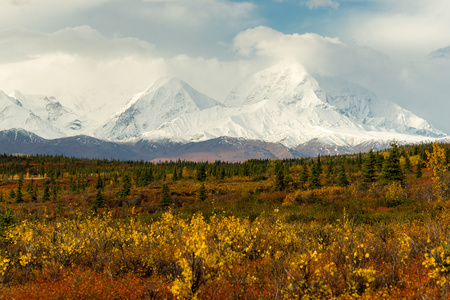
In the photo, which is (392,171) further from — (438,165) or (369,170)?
(438,165)

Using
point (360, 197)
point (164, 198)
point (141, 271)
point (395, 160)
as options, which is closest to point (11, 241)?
point (141, 271)

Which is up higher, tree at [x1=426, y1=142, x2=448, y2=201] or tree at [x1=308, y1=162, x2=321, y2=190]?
tree at [x1=426, y1=142, x2=448, y2=201]

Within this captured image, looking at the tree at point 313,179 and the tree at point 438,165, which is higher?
the tree at point 438,165

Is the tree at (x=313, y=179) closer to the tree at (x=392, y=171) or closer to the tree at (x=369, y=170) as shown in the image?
the tree at (x=369, y=170)

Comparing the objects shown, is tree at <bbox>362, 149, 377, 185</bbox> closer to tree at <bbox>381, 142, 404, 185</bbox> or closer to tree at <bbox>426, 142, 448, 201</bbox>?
tree at <bbox>381, 142, 404, 185</bbox>

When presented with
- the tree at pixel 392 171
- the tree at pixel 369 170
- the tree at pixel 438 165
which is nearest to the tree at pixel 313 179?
the tree at pixel 369 170

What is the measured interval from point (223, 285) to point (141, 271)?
531cm

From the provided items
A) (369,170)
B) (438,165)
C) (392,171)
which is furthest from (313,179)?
(438,165)

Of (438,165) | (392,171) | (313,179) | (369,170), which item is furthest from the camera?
(313,179)

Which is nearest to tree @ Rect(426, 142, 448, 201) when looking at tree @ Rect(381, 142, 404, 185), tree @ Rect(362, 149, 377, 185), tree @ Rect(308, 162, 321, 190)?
tree @ Rect(381, 142, 404, 185)

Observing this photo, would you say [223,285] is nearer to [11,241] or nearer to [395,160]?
[11,241]

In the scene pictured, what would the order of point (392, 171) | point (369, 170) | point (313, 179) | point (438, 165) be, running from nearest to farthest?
point (438, 165) → point (392, 171) → point (369, 170) → point (313, 179)

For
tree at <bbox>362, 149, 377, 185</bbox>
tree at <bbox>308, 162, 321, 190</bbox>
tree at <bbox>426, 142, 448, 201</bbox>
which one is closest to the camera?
tree at <bbox>426, 142, 448, 201</bbox>

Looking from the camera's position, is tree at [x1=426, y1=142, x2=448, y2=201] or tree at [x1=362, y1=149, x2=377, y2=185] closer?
tree at [x1=426, y1=142, x2=448, y2=201]
